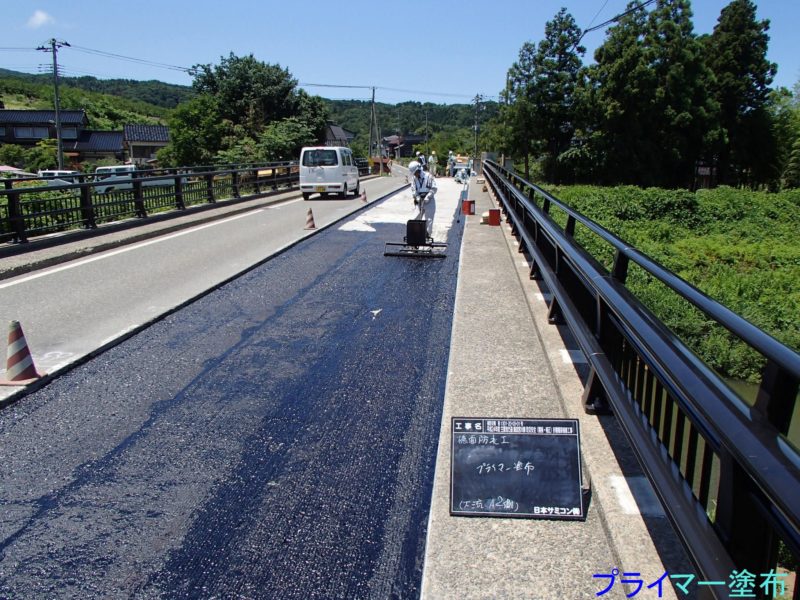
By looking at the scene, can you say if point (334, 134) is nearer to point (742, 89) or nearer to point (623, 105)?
point (623, 105)

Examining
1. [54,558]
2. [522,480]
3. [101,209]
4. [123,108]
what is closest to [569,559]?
[522,480]

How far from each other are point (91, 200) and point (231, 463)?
1138cm

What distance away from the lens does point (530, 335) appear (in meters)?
5.68

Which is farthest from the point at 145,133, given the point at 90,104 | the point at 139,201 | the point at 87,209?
the point at 87,209

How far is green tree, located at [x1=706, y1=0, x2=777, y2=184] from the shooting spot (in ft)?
188

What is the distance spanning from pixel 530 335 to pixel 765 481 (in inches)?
161

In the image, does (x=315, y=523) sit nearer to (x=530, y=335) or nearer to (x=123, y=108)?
(x=530, y=335)

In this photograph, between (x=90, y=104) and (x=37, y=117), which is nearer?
(x=37, y=117)

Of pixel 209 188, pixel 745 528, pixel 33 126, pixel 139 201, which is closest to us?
pixel 745 528

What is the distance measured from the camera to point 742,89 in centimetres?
5788

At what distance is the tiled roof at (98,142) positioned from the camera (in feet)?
275

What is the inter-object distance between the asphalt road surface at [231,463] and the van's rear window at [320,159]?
17663 mm

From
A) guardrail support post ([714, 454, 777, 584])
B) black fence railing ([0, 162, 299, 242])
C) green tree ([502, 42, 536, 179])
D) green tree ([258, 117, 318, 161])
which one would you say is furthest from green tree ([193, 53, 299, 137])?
guardrail support post ([714, 454, 777, 584])

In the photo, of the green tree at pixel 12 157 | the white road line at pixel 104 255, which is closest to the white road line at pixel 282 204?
the white road line at pixel 104 255
